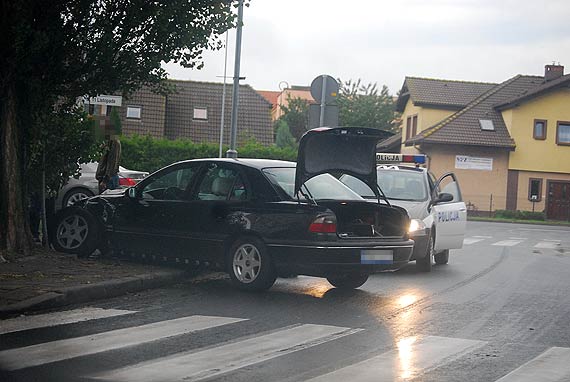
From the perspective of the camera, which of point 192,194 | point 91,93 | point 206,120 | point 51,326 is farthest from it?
point 206,120

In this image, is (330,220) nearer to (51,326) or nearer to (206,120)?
(51,326)

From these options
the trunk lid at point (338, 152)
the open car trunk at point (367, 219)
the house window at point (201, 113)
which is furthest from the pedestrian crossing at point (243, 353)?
the house window at point (201, 113)

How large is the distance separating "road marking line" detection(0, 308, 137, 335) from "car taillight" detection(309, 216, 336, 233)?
7.59ft

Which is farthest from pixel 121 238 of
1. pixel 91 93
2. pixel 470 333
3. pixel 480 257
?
pixel 480 257

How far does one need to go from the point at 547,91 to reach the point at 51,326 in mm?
46378

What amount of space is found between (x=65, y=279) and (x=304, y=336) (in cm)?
344

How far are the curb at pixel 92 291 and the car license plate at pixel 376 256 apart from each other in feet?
8.25

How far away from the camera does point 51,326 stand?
8.23 metres

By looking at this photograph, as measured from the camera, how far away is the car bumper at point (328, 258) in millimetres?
10422

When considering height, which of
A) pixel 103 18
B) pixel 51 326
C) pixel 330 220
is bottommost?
pixel 51 326

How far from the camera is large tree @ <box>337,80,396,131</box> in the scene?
74.3 meters

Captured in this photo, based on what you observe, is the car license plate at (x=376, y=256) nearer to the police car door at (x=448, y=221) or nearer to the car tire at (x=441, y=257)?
the police car door at (x=448, y=221)

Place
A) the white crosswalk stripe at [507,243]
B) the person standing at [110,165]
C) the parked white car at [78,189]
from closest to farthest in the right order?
the person standing at [110,165], the parked white car at [78,189], the white crosswalk stripe at [507,243]

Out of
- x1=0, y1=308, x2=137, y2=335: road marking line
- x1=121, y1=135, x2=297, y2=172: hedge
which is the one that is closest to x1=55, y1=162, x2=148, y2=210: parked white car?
x1=0, y1=308, x2=137, y2=335: road marking line
